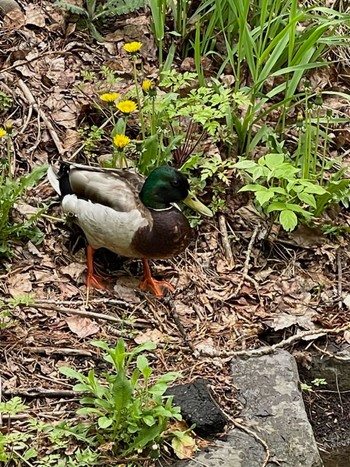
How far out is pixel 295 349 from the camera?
11.9ft

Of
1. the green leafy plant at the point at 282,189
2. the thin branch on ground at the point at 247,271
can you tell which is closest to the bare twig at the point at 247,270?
the thin branch on ground at the point at 247,271

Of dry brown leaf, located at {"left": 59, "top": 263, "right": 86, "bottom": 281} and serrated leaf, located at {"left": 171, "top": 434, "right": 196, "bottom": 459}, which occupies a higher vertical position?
serrated leaf, located at {"left": 171, "top": 434, "right": 196, "bottom": 459}

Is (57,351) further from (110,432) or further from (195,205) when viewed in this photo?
(195,205)

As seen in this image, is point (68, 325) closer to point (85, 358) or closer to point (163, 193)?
point (85, 358)

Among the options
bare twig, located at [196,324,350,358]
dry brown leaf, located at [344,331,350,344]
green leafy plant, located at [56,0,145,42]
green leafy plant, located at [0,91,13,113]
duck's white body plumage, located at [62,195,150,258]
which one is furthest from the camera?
green leafy plant, located at [56,0,145,42]

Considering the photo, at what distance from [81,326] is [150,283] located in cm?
47

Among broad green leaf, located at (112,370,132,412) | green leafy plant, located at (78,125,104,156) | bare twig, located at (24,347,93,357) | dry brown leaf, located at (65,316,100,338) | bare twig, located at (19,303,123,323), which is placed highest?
broad green leaf, located at (112,370,132,412)

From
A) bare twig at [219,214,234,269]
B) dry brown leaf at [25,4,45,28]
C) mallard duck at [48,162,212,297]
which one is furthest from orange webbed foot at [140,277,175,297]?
dry brown leaf at [25,4,45,28]

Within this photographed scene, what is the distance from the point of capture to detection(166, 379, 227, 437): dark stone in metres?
2.84

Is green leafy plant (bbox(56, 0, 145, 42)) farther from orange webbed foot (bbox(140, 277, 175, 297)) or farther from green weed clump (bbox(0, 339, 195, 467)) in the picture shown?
green weed clump (bbox(0, 339, 195, 467))

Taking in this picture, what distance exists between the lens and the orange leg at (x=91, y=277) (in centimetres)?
373

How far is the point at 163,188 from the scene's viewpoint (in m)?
3.65

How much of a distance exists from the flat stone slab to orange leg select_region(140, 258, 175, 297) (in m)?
0.59

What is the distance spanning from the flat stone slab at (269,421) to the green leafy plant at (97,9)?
2527 millimetres
